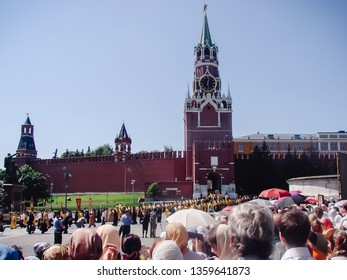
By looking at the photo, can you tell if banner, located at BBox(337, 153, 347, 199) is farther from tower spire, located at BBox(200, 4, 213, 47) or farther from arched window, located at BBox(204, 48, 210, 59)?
tower spire, located at BBox(200, 4, 213, 47)

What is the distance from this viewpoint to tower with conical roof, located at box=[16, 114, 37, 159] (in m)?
49.2

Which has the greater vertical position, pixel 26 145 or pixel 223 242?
pixel 26 145

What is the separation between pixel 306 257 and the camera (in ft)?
8.72

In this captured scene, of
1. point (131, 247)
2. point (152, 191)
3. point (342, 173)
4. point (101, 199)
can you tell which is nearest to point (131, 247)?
point (131, 247)

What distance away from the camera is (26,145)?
50.3m

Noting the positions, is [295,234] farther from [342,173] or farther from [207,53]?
[207,53]

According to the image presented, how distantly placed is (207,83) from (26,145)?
78.2 feet

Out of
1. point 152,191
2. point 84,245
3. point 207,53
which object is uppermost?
point 207,53

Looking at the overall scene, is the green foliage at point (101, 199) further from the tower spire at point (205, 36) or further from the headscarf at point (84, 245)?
the headscarf at point (84, 245)

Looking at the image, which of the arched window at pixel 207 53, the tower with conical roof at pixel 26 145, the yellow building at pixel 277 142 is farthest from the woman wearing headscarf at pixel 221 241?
the arched window at pixel 207 53

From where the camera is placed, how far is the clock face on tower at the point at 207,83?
163ft

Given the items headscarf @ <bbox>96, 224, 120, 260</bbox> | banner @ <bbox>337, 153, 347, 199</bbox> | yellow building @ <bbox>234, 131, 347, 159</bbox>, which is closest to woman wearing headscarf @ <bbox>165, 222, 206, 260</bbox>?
headscarf @ <bbox>96, 224, 120, 260</bbox>
